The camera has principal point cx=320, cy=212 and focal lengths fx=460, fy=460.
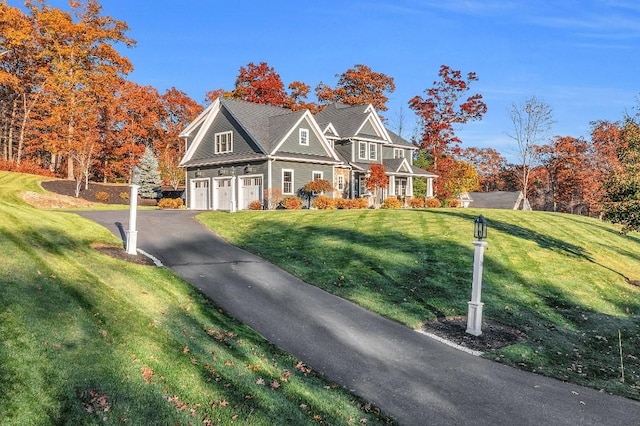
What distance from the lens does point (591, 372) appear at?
10.0 m

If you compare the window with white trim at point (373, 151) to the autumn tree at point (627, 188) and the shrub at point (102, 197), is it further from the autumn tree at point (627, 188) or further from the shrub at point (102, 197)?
the autumn tree at point (627, 188)

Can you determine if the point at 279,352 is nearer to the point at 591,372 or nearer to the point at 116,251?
the point at 591,372

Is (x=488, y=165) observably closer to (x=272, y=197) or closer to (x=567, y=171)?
(x=567, y=171)

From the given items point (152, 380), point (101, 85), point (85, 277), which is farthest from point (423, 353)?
point (101, 85)

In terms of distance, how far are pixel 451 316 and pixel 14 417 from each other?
1073 cm

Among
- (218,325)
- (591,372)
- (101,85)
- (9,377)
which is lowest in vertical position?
(591,372)

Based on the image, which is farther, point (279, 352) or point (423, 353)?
point (423, 353)

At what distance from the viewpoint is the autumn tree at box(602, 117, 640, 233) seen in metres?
18.5

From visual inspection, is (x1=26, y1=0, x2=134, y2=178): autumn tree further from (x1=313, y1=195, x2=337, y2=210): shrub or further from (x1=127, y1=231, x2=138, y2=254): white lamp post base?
(x1=127, y1=231, x2=138, y2=254): white lamp post base

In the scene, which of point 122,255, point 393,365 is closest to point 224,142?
point 122,255

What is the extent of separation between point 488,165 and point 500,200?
84.6ft

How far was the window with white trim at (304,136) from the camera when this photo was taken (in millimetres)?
37750

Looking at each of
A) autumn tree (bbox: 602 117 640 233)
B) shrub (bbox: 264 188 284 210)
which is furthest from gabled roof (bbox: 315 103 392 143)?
autumn tree (bbox: 602 117 640 233)

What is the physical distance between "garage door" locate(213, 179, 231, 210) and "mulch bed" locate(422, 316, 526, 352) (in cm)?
2767
